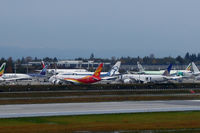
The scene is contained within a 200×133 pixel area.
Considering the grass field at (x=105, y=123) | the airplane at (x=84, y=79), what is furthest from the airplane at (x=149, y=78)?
the grass field at (x=105, y=123)

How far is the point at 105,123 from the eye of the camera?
35500 millimetres

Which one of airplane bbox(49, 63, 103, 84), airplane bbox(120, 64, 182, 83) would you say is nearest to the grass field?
airplane bbox(49, 63, 103, 84)

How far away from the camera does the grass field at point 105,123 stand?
32844 mm

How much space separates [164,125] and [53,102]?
71.1 feet

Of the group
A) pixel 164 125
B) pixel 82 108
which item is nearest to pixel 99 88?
pixel 82 108

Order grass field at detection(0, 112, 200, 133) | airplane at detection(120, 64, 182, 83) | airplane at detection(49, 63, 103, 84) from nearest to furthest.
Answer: grass field at detection(0, 112, 200, 133), airplane at detection(49, 63, 103, 84), airplane at detection(120, 64, 182, 83)

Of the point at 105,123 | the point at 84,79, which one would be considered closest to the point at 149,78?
the point at 84,79

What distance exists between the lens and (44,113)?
4034 centimetres

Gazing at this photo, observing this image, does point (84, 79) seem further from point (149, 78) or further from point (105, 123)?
point (105, 123)

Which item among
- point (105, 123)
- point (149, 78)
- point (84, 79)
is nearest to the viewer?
point (105, 123)

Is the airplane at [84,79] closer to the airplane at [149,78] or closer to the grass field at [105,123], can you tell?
the airplane at [149,78]

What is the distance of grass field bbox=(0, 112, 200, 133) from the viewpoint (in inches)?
1293

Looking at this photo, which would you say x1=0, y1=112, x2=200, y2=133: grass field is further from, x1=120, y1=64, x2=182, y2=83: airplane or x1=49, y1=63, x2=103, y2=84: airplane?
x1=120, y1=64, x2=182, y2=83: airplane

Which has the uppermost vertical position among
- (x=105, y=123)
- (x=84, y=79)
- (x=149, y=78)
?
(x=84, y=79)
